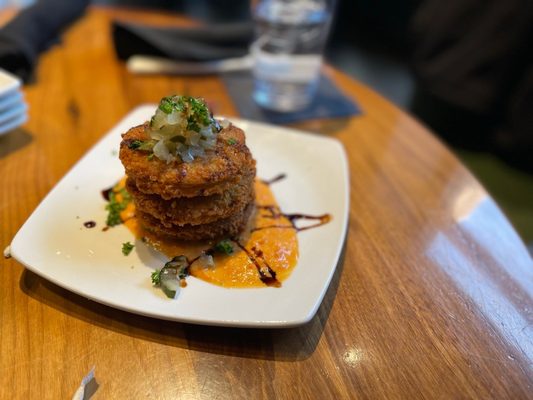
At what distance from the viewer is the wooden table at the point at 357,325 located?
113cm

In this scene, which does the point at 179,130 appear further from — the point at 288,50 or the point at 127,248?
the point at 288,50

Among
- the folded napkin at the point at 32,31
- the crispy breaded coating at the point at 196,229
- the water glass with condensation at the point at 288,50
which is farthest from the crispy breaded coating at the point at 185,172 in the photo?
the folded napkin at the point at 32,31

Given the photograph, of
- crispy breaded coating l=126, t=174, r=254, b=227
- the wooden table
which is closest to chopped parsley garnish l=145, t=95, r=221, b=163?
crispy breaded coating l=126, t=174, r=254, b=227

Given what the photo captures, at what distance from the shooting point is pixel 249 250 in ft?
4.94

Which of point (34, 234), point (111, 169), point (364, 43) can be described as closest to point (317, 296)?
point (34, 234)

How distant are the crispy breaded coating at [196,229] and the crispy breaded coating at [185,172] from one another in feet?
0.44

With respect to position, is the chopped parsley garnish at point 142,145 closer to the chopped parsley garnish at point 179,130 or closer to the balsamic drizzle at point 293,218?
the chopped parsley garnish at point 179,130

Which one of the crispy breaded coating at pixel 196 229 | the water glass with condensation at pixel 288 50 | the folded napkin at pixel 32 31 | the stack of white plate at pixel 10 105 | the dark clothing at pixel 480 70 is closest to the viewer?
the crispy breaded coating at pixel 196 229

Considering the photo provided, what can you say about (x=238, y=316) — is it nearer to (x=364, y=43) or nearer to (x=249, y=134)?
(x=249, y=134)

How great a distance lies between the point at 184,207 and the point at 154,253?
0.62 feet

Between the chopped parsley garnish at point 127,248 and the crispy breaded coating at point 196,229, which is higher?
the crispy breaded coating at point 196,229

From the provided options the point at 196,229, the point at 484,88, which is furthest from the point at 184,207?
the point at 484,88

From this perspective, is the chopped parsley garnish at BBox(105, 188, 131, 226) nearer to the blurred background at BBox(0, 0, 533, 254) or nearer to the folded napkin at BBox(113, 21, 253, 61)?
the folded napkin at BBox(113, 21, 253, 61)

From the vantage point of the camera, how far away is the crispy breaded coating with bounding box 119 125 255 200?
1341 mm
